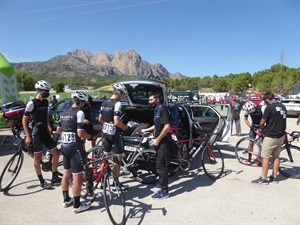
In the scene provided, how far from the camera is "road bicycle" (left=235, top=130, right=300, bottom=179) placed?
580 cm

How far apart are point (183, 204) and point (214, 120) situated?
4491 mm

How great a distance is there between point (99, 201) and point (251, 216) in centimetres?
252

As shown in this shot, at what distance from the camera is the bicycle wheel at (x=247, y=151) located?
21.2ft

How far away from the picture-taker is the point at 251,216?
383 centimetres

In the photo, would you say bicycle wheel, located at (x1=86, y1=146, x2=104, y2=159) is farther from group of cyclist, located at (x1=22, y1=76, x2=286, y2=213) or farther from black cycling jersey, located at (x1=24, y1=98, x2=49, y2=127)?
black cycling jersey, located at (x1=24, y1=98, x2=49, y2=127)

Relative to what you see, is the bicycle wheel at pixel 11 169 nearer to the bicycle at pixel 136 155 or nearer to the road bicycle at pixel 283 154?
the bicycle at pixel 136 155

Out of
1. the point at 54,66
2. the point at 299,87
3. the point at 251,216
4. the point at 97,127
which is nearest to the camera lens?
the point at 251,216

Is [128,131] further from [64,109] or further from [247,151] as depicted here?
[64,109]

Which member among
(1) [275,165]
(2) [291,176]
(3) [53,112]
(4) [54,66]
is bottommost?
(2) [291,176]

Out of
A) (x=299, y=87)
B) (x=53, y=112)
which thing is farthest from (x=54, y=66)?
(x=53, y=112)

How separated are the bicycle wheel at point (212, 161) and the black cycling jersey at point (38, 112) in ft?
11.3

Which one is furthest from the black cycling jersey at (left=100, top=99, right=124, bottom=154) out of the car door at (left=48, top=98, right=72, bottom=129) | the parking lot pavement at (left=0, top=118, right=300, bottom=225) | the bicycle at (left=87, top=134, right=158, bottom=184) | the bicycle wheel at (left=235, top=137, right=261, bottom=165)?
the car door at (left=48, top=98, right=72, bottom=129)

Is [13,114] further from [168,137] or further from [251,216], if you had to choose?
[251,216]

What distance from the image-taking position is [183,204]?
4211 mm
